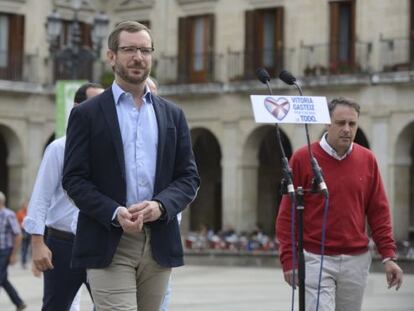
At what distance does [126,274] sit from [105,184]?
1.56ft

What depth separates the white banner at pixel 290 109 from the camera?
727 centimetres

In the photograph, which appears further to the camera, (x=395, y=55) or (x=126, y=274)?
(x=395, y=55)

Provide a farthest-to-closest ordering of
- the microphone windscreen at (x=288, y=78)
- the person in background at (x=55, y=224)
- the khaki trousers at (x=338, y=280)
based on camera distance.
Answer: the person in background at (x=55, y=224) < the microphone windscreen at (x=288, y=78) < the khaki trousers at (x=338, y=280)

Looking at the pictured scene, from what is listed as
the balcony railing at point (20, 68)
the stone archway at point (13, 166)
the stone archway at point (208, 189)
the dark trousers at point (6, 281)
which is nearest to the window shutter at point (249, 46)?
the stone archway at point (208, 189)

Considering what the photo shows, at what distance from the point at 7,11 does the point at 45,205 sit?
30772 mm

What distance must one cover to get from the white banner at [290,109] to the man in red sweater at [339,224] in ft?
0.66

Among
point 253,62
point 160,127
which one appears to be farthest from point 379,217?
point 253,62

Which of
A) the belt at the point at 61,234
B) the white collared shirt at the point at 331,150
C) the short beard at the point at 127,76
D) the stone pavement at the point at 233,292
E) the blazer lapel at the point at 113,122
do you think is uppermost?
the short beard at the point at 127,76

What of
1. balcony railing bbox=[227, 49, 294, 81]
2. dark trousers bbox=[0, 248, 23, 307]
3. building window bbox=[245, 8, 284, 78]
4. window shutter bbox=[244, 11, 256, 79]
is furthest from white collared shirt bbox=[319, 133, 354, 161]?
window shutter bbox=[244, 11, 256, 79]

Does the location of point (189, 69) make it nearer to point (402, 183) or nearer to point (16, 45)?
point (16, 45)

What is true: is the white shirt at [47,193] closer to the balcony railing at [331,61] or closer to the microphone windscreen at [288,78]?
the microphone windscreen at [288,78]

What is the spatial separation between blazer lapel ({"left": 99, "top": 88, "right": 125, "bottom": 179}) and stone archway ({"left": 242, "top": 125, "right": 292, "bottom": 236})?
2965 cm

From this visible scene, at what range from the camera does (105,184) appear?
5.96m

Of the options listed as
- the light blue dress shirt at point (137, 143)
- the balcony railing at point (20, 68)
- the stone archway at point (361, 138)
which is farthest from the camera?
the balcony railing at point (20, 68)
